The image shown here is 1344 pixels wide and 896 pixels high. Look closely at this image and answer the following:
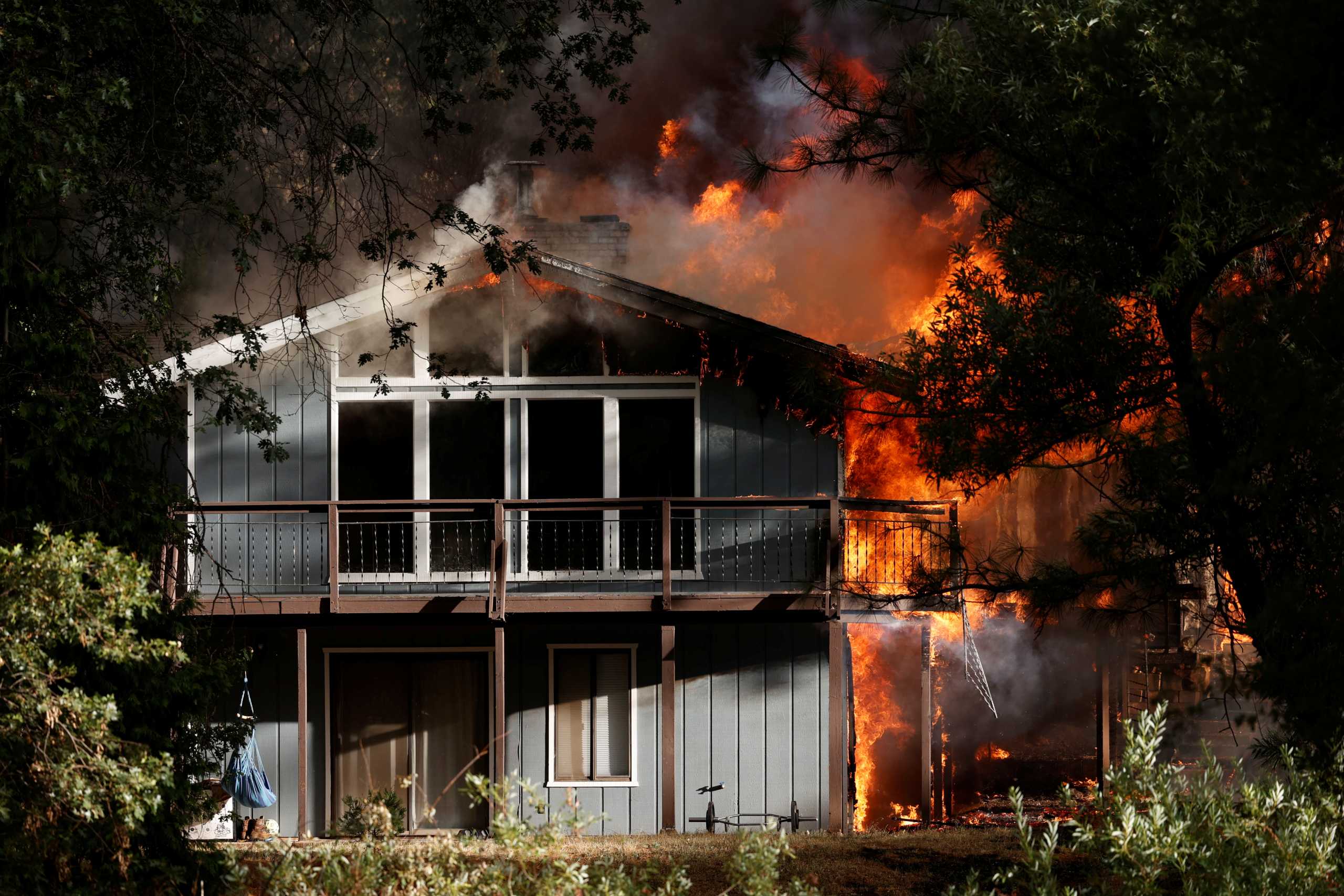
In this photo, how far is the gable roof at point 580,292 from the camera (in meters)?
14.6

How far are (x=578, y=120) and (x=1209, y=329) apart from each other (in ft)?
17.4

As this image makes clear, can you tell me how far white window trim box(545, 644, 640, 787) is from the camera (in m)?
15.4

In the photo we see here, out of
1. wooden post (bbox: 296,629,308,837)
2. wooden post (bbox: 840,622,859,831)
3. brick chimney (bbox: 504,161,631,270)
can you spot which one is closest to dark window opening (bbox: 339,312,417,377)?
wooden post (bbox: 296,629,308,837)

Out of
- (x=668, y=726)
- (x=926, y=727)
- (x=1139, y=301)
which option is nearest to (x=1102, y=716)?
(x=926, y=727)

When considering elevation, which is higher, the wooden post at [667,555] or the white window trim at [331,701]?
the wooden post at [667,555]

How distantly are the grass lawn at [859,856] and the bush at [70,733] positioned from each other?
280cm

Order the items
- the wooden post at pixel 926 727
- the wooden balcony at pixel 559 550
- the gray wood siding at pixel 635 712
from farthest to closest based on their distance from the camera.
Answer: the wooden post at pixel 926 727, the gray wood siding at pixel 635 712, the wooden balcony at pixel 559 550

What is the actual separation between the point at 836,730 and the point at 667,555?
9.28ft

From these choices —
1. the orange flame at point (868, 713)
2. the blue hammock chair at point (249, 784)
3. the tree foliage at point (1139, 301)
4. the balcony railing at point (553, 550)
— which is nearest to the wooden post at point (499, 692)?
the balcony railing at point (553, 550)

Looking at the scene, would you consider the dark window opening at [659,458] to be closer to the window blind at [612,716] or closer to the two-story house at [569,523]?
the two-story house at [569,523]

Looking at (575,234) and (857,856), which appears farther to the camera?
(575,234)

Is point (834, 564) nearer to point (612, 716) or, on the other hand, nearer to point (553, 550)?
point (553, 550)

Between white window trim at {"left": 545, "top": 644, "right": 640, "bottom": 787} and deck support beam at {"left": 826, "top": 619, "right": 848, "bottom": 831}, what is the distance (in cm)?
224

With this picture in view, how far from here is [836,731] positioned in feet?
48.2
